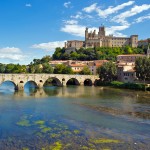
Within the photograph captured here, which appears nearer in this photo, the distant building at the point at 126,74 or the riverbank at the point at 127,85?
the riverbank at the point at 127,85

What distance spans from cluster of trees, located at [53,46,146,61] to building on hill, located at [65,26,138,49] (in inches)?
274

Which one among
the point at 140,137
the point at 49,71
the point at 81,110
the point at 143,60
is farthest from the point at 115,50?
the point at 140,137

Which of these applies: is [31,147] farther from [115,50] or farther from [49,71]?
[115,50]

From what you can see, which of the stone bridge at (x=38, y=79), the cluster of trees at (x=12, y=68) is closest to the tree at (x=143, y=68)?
the stone bridge at (x=38, y=79)

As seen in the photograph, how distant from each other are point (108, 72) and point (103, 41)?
75.2 m

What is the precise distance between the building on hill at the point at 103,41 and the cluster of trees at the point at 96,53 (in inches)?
274

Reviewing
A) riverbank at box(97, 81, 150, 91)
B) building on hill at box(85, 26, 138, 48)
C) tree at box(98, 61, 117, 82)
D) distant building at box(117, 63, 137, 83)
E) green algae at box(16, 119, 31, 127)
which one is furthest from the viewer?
building on hill at box(85, 26, 138, 48)

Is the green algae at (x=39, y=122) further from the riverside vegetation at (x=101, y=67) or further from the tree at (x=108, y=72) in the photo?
the tree at (x=108, y=72)

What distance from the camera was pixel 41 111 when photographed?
100ft

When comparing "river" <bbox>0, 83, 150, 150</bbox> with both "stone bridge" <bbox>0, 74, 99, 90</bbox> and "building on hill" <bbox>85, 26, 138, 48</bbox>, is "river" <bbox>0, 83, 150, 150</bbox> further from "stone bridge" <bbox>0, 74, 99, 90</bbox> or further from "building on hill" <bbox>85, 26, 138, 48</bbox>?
"building on hill" <bbox>85, 26, 138, 48</bbox>

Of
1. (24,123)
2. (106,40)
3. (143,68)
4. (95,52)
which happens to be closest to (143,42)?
(106,40)

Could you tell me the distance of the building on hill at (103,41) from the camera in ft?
473

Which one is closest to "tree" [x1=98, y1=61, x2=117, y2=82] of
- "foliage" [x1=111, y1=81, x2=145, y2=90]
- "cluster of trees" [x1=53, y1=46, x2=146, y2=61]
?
"foliage" [x1=111, y1=81, x2=145, y2=90]

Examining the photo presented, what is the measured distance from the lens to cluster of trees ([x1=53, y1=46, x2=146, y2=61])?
123 metres
